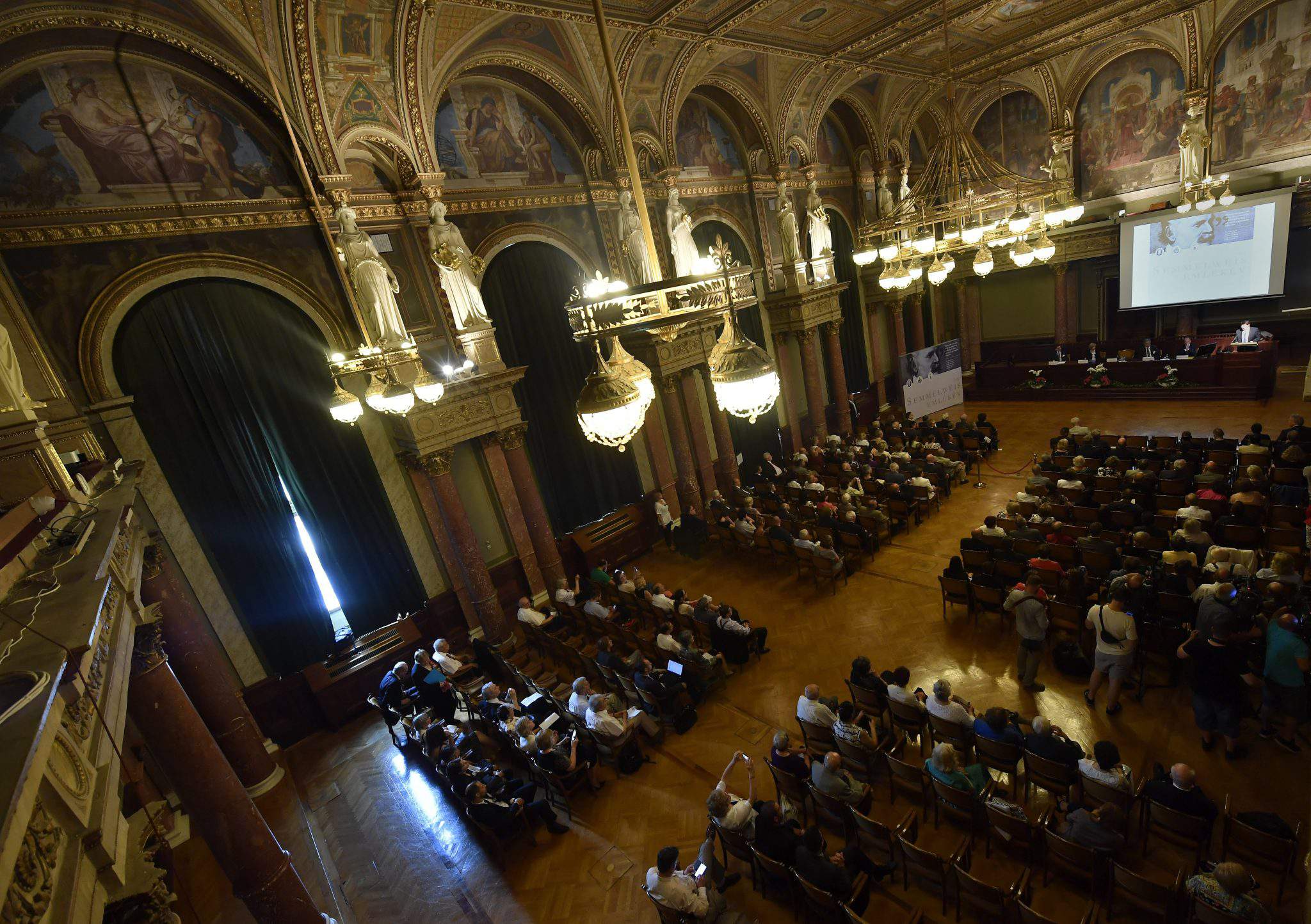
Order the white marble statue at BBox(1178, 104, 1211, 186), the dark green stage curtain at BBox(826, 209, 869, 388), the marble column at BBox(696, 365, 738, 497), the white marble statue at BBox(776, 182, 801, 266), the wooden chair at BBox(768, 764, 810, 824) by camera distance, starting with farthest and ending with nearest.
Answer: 1. the dark green stage curtain at BBox(826, 209, 869, 388)
2. the white marble statue at BBox(1178, 104, 1211, 186)
3. the white marble statue at BBox(776, 182, 801, 266)
4. the marble column at BBox(696, 365, 738, 497)
5. the wooden chair at BBox(768, 764, 810, 824)

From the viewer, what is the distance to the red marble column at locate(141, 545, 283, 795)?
5.71 m

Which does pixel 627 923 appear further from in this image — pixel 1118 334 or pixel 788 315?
pixel 1118 334

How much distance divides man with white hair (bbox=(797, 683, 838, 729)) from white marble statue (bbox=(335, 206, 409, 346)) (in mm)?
6514

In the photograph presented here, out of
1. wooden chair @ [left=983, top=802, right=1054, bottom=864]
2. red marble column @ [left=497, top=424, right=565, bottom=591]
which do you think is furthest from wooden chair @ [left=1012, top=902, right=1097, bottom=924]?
red marble column @ [left=497, top=424, right=565, bottom=591]

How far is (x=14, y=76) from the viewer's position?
6.22 meters

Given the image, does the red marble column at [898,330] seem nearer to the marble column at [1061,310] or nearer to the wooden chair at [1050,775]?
the marble column at [1061,310]

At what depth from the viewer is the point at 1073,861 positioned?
13.2 feet

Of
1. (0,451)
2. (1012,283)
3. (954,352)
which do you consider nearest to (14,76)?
(0,451)

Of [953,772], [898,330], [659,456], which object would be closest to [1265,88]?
[898,330]

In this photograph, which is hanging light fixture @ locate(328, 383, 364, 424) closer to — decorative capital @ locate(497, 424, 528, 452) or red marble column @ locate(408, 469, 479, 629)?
red marble column @ locate(408, 469, 479, 629)

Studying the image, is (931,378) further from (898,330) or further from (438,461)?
(438,461)

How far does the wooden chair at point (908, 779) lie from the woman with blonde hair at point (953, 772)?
12 centimetres

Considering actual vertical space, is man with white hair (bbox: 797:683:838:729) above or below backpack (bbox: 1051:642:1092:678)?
above

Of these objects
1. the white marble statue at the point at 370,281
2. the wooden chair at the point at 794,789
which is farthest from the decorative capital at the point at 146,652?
the wooden chair at the point at 794,789
